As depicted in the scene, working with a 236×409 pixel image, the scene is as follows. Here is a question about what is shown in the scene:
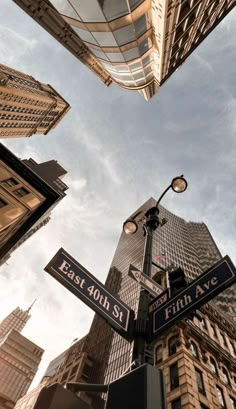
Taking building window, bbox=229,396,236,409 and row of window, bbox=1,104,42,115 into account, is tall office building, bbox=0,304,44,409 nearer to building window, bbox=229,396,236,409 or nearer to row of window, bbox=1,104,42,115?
row of window, bbox=1,104,42,115

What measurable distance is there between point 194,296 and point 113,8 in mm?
16672

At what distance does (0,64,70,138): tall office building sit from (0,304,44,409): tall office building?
130704mm

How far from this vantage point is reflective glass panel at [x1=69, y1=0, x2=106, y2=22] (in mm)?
14734

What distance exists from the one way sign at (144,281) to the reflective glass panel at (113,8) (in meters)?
15.4

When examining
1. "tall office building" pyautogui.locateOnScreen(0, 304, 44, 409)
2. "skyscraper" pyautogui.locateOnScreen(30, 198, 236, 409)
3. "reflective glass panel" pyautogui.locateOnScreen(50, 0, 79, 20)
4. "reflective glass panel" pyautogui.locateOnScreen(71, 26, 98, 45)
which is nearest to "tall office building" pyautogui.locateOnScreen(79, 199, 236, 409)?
"skyscraper" pyautogui.locateOnScreen(30, 198, 236, 409)

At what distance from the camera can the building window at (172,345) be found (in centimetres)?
2715

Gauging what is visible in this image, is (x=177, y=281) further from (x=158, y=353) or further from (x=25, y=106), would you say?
(x=25, y=106)

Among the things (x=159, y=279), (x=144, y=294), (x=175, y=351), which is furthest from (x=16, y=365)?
(x=144, y=294)

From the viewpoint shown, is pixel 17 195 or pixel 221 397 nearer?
pixel 221 397

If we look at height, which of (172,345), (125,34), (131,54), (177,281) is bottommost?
(177,281)

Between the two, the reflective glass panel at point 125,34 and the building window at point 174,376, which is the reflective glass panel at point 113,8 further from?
the building window at point 174,376

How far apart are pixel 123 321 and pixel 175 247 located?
104 m

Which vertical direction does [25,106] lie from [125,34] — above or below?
above

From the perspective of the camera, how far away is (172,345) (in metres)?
28.1
